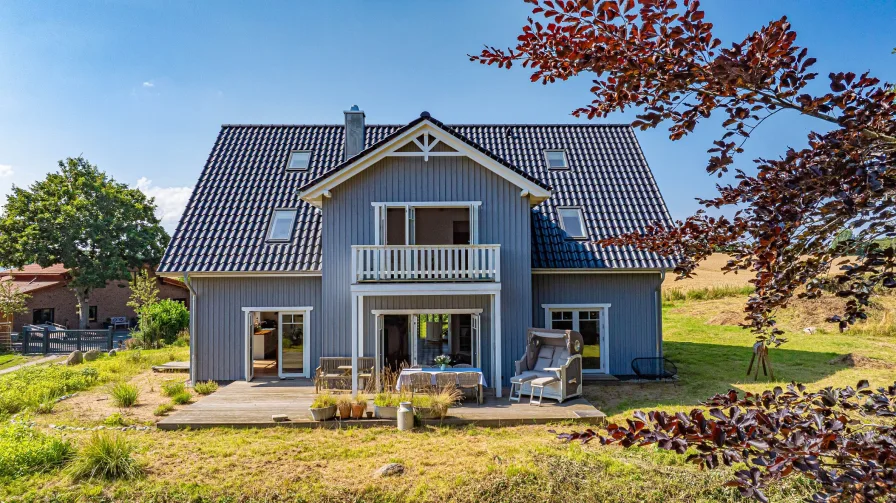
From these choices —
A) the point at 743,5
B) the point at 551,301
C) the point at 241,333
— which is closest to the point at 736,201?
the point at 743,5

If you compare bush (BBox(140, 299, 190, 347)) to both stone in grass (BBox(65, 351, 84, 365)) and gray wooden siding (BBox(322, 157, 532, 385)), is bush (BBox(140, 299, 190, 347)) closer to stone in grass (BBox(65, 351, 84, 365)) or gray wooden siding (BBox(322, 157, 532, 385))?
stone in grass (BBox(65, 351, 84, 365))

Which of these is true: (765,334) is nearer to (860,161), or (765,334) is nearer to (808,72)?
(860,161)

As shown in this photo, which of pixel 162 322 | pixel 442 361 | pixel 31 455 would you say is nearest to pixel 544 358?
pixel 442 361

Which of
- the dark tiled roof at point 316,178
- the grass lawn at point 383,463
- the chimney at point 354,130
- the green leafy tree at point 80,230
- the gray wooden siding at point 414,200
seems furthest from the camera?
the green leafy tree at point 80,230

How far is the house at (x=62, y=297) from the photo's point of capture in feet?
99.3

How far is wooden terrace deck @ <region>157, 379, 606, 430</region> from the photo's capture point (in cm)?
901

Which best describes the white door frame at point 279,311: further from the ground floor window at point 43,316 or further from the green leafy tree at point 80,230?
the ground floor window at point 43,316

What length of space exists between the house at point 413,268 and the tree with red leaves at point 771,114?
843cm

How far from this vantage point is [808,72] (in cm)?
261

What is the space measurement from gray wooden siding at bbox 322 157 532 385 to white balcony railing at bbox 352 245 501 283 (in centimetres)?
93

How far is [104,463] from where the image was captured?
22.6ft

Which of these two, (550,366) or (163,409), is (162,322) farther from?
(550,366)

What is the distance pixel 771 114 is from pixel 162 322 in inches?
881

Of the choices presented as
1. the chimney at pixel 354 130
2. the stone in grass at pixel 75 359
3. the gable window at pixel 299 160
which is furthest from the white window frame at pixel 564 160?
the stone in grass at pixel 75 359
